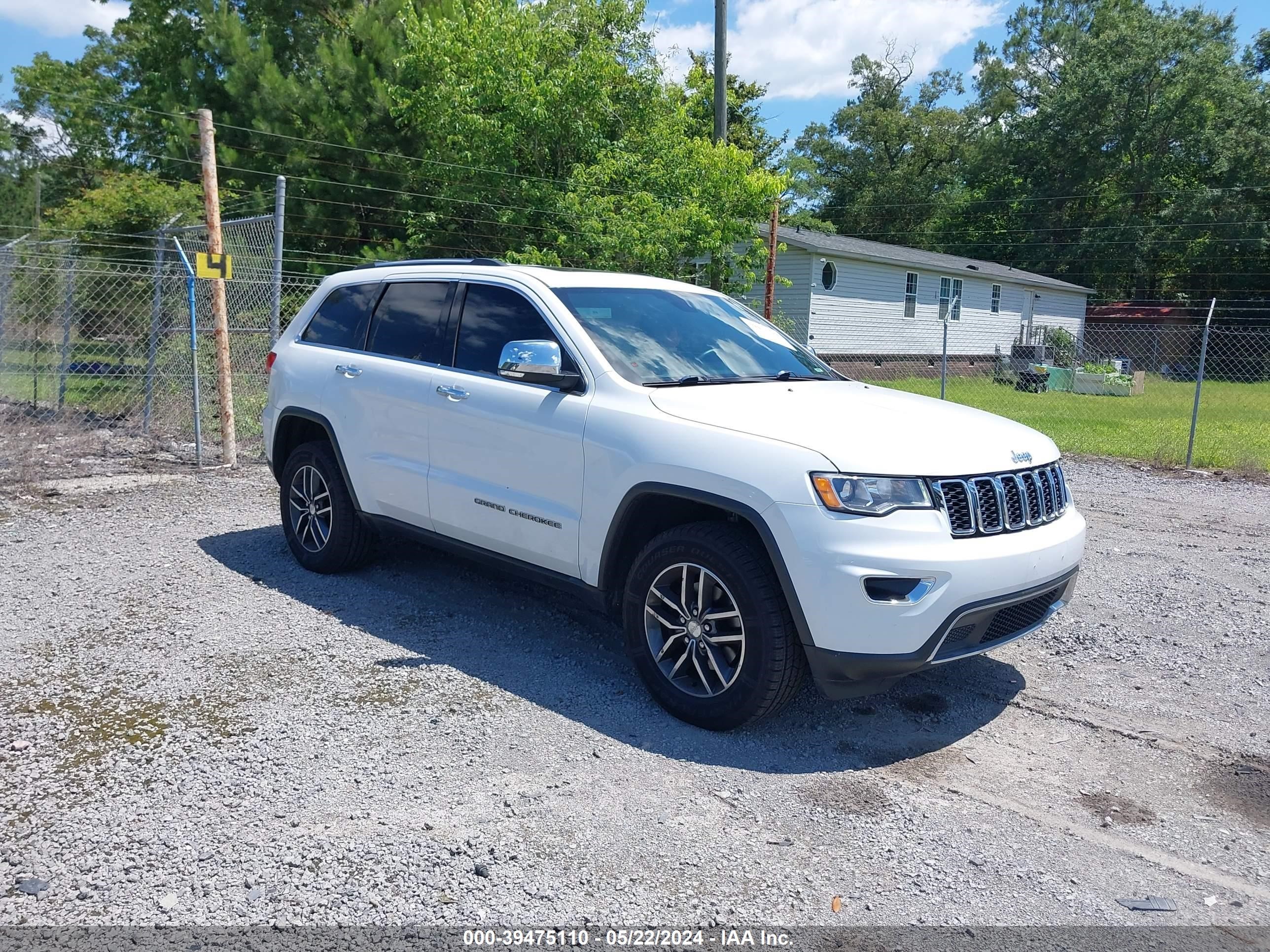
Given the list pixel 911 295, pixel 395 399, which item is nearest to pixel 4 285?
pixel 395 399

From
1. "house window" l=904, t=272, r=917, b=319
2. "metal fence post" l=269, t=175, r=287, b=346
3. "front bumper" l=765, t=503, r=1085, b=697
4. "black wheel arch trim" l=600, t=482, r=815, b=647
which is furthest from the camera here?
"house window" l=904, t=272, r=917, b=319

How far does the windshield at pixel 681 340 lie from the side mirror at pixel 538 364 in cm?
22

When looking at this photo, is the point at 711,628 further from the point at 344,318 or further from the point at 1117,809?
the point at 344,318

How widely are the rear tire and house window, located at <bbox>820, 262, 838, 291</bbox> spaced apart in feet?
77.1

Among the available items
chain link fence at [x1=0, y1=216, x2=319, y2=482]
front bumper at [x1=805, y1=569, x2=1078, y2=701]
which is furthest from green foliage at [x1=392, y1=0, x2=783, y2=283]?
front bumper at [x1=805, y1=569, x2=1078, y2=701]

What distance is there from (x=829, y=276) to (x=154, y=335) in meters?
21.2

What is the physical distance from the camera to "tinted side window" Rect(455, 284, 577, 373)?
490 centimetres

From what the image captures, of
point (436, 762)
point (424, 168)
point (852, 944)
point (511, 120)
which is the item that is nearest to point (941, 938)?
point (852, 944)

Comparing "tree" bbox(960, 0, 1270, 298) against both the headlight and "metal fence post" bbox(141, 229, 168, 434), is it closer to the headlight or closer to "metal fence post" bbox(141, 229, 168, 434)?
"metal fence post" bbox(141, 229, 168, 434)

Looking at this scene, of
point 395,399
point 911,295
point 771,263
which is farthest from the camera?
point 911,295

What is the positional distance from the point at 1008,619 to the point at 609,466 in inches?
69.3

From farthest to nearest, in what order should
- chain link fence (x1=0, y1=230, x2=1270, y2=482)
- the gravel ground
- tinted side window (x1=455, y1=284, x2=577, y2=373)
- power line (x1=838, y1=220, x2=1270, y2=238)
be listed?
power line (x1=838, y1=220, x2=1270, y2=238)
chain link fence (x1=0, y1=230, x2=1270, y2=482)
tinted side window (x1=455, y1=284, x2=577, y2=373)
the gravel ground

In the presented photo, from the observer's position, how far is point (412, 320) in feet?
18.3

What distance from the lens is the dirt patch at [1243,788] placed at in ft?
11.7
